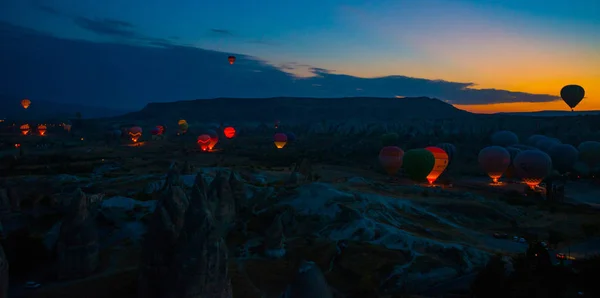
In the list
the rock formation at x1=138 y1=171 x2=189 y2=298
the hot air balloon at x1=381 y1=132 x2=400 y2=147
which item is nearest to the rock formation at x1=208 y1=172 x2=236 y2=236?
the rock formation at x1=138 y1=171 x2=189 y2=298

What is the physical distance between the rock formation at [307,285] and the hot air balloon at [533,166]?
144ft

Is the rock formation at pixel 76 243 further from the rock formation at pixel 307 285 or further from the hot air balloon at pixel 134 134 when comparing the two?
the hot air balloon at pixel 134 134

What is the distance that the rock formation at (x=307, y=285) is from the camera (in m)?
8.59

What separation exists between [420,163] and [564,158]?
25.4m

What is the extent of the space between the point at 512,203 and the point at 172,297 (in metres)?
32.0

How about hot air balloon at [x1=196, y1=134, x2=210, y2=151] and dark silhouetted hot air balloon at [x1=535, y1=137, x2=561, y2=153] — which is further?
hot air balloon at [x1=196, y1=134, x2=210, y2=151]

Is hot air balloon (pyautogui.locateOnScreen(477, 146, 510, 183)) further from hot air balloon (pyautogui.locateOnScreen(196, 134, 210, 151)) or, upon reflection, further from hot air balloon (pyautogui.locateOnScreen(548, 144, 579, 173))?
hot air balloon (pyautogui.locateOnScreen(196, 134, 210, 151))

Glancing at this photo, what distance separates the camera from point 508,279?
51.8ft

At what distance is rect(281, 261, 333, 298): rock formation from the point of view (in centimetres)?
859

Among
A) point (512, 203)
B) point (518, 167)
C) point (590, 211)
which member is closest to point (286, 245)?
point (512, 203)

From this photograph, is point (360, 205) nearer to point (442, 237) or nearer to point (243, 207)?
point (442, 237)

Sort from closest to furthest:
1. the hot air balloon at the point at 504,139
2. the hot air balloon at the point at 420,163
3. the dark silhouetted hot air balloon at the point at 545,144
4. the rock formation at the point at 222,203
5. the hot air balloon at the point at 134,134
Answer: the rock formation at the point at 222,203 < the hot air balloon at the point at 420,163 < the dark silhouetted hot air balloon at the point at 545,144 < the hot air balloon at the point at 504,139 < the hot air balloon at the point at 134,134

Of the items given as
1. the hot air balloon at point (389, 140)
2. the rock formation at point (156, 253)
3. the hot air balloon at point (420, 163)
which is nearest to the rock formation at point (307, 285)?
the rock formation at point (156, 253)

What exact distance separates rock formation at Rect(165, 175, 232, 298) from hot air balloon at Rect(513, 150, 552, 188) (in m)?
41.3
